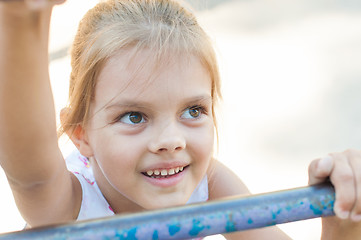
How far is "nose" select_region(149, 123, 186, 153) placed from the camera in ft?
2.19

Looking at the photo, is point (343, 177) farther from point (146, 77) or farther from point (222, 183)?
point (222, 183)

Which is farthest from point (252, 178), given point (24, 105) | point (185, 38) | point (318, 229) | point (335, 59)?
point (24, 105)

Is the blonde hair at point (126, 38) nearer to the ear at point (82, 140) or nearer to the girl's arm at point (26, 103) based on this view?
the ear at point (82, 140)

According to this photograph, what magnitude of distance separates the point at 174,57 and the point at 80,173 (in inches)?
11.5

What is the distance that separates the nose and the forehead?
4 cm

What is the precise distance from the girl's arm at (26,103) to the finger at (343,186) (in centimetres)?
27

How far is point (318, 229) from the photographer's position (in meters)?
1.32

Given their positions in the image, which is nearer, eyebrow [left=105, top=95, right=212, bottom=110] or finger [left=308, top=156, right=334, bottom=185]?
finger [left=308, top=156, right=334, bottom=185]

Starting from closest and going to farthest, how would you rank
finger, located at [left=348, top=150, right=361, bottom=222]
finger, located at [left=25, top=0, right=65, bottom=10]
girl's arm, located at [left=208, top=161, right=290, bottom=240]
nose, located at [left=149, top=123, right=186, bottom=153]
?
finger, located at [left=25, top=0, right=65, bottom=10] → finger, located at [left=348, top=150, right=361, bottom=222] → nose, located at [left=149, top=123, right=186, bottom=153] → girl's arm, located at [left=208, top=161, right=290, bottom=240]

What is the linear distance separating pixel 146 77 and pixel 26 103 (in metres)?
0.24

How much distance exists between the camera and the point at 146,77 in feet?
2.28

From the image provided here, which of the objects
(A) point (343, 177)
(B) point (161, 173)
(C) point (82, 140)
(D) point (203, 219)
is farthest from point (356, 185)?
(C) point (82, 140)

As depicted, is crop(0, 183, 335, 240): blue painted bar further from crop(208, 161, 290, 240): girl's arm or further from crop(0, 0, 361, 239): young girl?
crop(208, 161, 290, 240): girl's arm

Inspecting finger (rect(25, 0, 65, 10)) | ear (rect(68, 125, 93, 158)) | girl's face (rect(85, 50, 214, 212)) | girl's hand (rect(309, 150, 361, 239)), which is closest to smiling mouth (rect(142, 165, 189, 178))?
girl's face (rect(85, 50, 214, 212))
